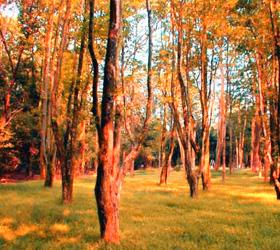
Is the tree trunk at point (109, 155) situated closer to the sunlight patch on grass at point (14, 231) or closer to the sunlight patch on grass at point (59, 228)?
the sunlight patch on grass at point (59, 228)

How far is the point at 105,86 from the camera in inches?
356

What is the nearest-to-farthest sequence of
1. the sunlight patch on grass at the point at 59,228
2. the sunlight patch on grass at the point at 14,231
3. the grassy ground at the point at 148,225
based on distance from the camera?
the grassy ground at the point at 148,225, the sunlight patch on grass at the point at 14,231, the sunlight patch on grass at the point at 59,228

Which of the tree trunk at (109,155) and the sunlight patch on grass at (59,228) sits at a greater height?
the tree trunk at (109,155)

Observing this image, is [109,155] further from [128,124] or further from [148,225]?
[128,124]

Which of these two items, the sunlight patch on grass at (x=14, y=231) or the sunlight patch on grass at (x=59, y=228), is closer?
the sunlight patch on grass at (x=14, y=231)

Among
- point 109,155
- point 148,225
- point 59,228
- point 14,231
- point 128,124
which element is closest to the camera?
point 109,155

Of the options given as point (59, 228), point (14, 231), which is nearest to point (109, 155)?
point (59, 228)

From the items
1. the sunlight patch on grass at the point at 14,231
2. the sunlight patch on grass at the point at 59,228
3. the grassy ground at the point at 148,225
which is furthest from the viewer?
the sunlight patch on grass at the point at 59,228

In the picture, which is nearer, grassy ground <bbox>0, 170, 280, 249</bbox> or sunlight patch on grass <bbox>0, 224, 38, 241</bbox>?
grassy ground <bbox>0, 170, 280, 249</bbox>

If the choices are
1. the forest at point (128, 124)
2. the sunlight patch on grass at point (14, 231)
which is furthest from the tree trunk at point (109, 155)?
the sunlight patch on grass at point (14, 231)

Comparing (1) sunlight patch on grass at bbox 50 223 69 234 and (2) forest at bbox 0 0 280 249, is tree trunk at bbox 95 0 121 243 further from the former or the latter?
(1) sunlight patch on grass at bbox 50 223 69 234

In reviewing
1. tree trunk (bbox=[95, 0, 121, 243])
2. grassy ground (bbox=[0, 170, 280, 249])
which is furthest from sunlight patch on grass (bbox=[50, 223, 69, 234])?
tree trunk (bbox=[95, 0, 121, 243])

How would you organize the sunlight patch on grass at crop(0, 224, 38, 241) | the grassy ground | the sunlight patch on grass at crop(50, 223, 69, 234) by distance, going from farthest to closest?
the sunlight patch on grass at crop(50, 223, 69, 234), the sunlight patch on grass at crop(0, 224, 38, 241), the grassy ground

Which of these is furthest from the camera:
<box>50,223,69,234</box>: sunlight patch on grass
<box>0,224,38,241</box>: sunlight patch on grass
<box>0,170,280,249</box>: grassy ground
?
<box>50,223,69,234</box>: sunlight patch on grass
